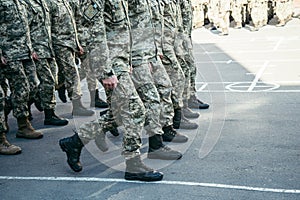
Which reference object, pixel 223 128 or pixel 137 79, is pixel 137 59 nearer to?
pixel 137 79

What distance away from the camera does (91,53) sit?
4262mm

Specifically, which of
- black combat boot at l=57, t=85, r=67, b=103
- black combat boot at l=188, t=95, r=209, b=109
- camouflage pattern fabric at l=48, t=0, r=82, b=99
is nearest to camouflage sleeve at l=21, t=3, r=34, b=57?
camouflage pattern fabric at l=48, t=0, r=82, b=99

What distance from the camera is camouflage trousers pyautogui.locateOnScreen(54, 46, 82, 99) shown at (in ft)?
22.1

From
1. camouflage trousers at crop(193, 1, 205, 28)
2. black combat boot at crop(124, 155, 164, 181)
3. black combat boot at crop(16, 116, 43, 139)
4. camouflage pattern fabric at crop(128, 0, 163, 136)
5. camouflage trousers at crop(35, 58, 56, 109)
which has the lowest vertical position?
camouflage trousers at crop(193, 1, 205, 28)

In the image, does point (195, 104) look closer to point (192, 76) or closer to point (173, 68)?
point (192, 76)

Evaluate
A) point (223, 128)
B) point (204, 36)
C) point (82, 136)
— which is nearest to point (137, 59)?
point (82, 136)

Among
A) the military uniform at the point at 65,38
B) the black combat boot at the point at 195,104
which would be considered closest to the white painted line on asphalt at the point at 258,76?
the black combat boot at the point at 195,104

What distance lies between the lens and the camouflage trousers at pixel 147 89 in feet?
14.9

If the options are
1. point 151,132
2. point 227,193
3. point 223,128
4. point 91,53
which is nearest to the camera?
point 227,193

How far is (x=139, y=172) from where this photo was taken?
14.4 ft

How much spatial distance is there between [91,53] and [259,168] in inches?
73.3

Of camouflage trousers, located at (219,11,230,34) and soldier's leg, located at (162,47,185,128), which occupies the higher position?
soldier's leg, located at (162,47,185,128)

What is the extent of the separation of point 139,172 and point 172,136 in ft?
3.86

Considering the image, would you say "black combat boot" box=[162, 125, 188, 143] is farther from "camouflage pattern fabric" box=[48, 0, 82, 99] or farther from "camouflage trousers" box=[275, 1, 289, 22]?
"camouflage trousers" box=[275, 1, 289, 22]
